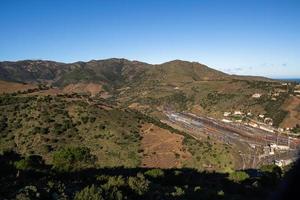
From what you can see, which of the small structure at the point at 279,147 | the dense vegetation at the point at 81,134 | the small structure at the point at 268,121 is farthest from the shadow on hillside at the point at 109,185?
the small structure at the point at 268,121

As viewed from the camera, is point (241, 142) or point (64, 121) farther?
point (241, 142)

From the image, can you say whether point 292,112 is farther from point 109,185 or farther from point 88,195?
point 88,195

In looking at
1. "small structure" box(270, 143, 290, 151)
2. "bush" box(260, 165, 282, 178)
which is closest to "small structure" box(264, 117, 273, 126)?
"small structure" box(270, 143, 290, 151)

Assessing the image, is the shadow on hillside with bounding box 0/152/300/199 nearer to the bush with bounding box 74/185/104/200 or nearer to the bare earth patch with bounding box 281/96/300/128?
the bush with bounding box 74/185/104/200

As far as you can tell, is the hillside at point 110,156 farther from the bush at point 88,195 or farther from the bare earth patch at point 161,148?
the bush at point 88,195

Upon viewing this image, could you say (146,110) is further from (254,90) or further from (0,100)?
(0,100)

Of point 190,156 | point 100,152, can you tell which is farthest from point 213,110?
point 100,152
